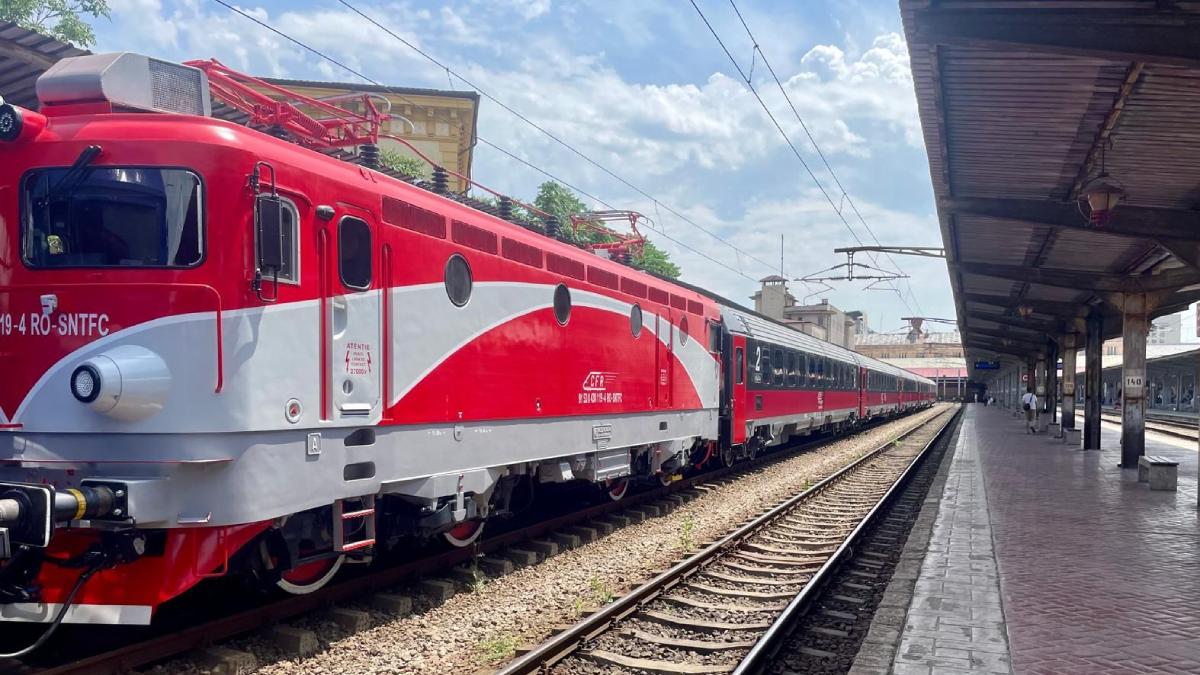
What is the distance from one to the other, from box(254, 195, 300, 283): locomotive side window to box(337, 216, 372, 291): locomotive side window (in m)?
0.45

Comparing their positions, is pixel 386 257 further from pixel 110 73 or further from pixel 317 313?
pixel 110 73

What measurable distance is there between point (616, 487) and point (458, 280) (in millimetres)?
6154

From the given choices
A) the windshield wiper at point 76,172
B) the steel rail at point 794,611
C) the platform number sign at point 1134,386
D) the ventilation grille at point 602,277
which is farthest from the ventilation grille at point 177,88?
the platform number sign at point 1134,386

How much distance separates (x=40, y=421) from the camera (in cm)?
561

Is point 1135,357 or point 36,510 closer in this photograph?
point 36,510

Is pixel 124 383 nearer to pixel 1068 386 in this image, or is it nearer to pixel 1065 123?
pixel 1065 123

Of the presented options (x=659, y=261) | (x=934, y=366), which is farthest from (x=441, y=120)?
(x=934, y=366)

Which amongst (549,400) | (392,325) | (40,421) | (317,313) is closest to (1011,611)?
(549,400)

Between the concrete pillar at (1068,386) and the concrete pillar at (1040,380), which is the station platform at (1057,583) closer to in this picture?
the concrete pillar at (1068,386)

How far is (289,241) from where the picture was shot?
20.4 feet

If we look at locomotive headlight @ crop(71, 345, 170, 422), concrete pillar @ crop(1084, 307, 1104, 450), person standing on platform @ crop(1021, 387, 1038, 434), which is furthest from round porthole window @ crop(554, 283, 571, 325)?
person standing on platform @ crop(1021, 387, 1038, 434)

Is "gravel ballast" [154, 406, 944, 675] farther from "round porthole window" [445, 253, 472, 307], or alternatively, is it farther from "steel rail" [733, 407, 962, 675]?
"round porthole window" [445, 253, 472, 307]

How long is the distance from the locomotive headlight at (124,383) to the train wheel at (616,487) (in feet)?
27.4

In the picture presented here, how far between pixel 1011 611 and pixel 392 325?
231 inches
